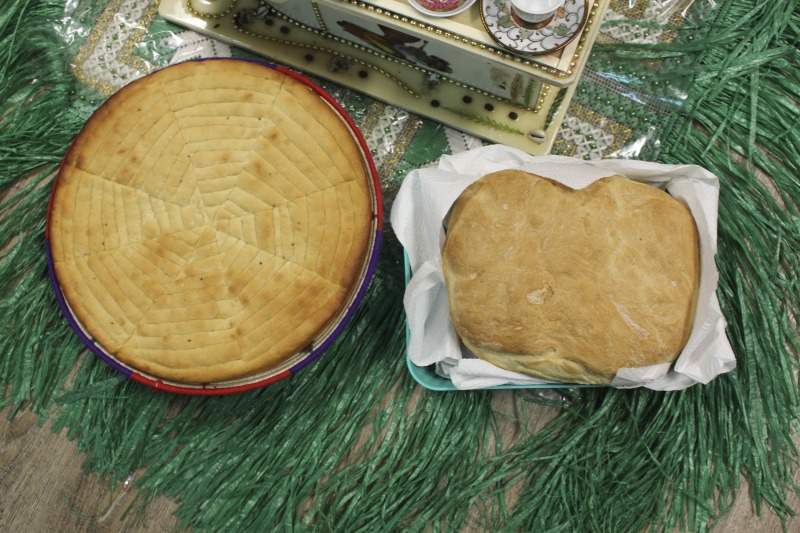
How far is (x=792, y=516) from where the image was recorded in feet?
3.39

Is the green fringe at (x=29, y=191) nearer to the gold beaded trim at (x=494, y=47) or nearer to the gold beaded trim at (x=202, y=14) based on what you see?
the gold beaded trim at (x=202, y=14)

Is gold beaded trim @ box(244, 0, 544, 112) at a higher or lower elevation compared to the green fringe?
higher

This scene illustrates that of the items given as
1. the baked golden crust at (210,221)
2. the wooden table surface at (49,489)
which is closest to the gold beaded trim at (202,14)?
the baked golden crust at (210,221)

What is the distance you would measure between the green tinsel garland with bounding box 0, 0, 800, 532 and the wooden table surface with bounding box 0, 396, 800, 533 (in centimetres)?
Answer: 3

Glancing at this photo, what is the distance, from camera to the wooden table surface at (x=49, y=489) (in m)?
1.05

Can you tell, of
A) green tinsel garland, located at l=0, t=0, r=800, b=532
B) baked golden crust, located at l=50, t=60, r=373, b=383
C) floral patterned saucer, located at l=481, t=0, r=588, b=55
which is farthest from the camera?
green tinsel garland, located at l=0, t=0, r=800, b=532

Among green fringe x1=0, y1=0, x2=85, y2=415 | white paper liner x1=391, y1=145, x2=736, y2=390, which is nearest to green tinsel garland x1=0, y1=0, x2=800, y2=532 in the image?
green fringe x1=0, y1=0, x2=85, y2=415

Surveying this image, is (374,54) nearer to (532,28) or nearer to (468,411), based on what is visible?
(532,28)

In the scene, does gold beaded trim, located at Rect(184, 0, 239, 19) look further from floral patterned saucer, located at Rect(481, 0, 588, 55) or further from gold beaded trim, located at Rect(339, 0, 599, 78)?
floral patterned saucer, located at Rect(481, 0, 588, 55)

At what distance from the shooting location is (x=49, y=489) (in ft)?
3.47

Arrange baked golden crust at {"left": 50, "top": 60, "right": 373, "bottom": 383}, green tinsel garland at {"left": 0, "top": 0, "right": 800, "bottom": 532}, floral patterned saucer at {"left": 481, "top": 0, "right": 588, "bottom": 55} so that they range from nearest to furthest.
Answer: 1. floral patterned saucer at {"left": 481, "top": 0, "right": 588, "bottom": 55}
2. baked golden crust at {"left": 50, "top": 60, "right": 373, "bottom": 383}
3. green tinsel garland at {"left": 0, "top": 0, "right": 800, "bottom": 532}

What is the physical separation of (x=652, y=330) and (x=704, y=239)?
16 cm

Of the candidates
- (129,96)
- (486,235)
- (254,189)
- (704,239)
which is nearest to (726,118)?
(704,239)

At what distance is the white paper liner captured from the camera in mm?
879
